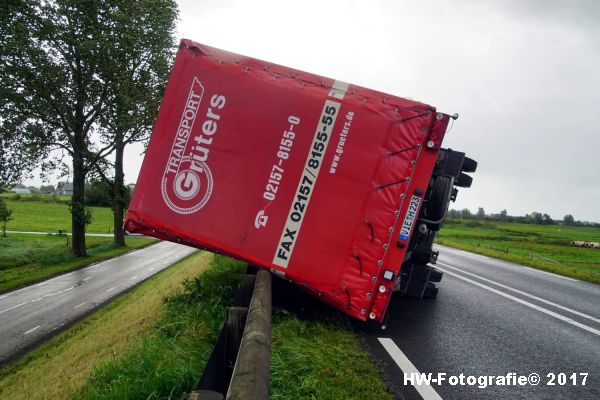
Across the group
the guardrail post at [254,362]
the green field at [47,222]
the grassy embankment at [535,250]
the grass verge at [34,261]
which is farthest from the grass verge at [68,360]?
the green field at [47,222]

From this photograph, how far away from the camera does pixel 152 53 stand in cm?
2009

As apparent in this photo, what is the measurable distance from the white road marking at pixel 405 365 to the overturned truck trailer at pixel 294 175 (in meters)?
0.51

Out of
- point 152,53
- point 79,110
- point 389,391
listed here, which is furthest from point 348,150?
point 79,110

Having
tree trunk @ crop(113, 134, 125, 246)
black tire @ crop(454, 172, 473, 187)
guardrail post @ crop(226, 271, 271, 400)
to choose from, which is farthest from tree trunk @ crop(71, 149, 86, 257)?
guardrail post @ crop(226, 271, 271, 400)

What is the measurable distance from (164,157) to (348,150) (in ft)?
7.66

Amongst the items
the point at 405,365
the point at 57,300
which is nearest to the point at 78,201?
the point at 57,300

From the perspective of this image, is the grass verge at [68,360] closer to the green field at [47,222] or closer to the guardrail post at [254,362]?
the guardrail post at [254,362]

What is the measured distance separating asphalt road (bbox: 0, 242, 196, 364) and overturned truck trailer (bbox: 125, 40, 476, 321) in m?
9.39

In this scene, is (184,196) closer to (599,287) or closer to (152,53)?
(599,287)

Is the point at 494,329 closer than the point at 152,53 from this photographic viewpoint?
Yes

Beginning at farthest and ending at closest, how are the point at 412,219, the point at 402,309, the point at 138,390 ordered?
the point at 402,309
the point at 412,219
the point at 138,390

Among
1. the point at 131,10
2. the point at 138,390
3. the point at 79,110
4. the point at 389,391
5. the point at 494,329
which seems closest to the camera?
the point at 138,390

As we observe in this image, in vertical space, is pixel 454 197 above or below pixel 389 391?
above

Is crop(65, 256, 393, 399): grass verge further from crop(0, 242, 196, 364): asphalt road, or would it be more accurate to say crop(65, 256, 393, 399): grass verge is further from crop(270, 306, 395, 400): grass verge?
crop(0, 242, 196, 364): asphalt road
